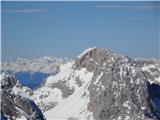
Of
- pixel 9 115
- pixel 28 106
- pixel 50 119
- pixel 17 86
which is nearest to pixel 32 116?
pixel 28 106

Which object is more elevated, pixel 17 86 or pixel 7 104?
pixel 7 104

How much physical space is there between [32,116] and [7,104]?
956cm

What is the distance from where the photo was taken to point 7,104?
95250 mm

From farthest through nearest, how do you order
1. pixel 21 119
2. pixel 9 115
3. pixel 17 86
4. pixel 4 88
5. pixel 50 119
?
pixel 50 119 < pixel 17 86 < pixel 4 88 < pixel 21 119 < pixel 9 115

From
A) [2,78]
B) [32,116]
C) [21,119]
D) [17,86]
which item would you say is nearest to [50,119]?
[17,86]

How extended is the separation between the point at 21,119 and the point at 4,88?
68.1 ft

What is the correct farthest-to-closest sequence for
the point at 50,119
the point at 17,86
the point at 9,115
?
the point at 50,119 → the point at 17,86 → the point at 9,115

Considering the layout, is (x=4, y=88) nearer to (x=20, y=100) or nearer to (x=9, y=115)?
(x=20, y=100)

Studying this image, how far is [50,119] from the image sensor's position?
184250mm

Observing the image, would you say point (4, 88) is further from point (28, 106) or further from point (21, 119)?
point (21, 119)

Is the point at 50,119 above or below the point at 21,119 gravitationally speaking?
below

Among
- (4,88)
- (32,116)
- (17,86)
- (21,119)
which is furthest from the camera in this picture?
(17,86)

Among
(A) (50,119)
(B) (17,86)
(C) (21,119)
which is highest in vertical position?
(C) (21,119)

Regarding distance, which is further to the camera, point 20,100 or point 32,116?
point 20,100
